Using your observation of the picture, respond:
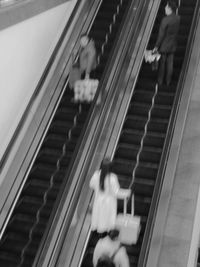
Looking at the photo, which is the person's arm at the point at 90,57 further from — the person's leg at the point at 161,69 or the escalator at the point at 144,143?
the person's leg at the point at 161,69

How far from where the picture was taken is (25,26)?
33.8ft

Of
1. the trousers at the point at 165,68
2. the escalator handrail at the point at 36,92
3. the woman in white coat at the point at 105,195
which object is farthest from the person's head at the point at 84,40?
the woman in white coat at the point at 105,195

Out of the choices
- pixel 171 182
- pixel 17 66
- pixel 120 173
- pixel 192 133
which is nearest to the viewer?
pixel 171 182

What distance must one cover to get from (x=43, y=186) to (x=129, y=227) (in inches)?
85.7

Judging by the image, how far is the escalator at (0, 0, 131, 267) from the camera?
8.15m

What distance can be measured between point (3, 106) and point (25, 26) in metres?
1.85

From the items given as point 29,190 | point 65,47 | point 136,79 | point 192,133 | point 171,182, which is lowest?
point 29,190

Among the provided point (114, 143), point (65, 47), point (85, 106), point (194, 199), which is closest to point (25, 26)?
point (65, 47)

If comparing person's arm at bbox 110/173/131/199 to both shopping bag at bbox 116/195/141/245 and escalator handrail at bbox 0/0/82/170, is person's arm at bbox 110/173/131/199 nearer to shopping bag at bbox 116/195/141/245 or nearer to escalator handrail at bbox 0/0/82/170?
shopping bag at bbox 116/195/141/245

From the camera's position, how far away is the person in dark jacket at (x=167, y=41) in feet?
30.8

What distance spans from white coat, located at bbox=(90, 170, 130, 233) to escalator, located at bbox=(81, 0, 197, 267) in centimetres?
96

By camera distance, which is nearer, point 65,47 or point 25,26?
point 25,26

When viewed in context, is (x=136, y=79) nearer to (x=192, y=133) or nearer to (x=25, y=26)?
(x=192, y=133)

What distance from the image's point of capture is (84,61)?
9.82m
